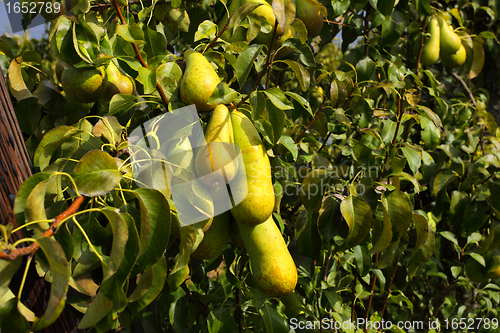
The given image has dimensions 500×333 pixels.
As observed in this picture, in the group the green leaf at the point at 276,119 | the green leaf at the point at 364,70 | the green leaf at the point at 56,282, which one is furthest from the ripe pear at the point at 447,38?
the green leaf at the point at 56,282

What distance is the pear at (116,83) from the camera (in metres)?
0.90

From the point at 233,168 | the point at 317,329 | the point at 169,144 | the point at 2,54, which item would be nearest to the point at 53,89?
the point at 2,54

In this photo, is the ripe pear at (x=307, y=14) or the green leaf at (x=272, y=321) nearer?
the green leaf at (x=272, y=321)

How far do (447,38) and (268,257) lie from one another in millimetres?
1361

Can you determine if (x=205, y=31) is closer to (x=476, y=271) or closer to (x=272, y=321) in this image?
(x=272, y=321)

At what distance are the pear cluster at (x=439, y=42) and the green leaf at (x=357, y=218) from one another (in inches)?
40.6

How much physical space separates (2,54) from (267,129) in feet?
2.70

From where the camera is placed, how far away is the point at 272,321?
39.0 inches

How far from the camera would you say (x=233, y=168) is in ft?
2.37

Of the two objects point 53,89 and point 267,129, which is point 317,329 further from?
point 53,89

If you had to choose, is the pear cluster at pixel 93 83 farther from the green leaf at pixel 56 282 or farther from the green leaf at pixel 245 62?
the green leaf at pixel 56 282

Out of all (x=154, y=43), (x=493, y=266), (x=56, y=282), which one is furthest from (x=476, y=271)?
(x=56, y=282)

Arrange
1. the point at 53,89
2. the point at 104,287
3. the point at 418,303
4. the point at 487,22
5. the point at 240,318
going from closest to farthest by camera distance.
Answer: the point at 104,287, the point at 53,89, the point at 240,318, the point at 418,303, the point at 487,22

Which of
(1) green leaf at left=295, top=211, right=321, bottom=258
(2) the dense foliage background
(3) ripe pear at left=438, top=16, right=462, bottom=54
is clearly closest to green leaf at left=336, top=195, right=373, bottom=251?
(2) the dense foliage background
